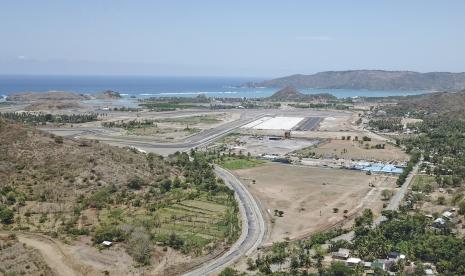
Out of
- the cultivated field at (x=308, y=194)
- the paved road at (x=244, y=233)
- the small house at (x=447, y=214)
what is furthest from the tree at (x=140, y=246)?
the small house at (x=447, y=214)

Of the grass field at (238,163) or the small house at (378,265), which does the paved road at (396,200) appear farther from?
the grass field at (238,163)

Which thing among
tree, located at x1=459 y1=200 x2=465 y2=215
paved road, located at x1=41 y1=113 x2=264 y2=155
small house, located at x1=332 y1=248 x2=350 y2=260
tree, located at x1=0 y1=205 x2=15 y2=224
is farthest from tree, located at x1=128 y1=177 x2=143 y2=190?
tree, located at x1=459 y1=200 x2=465 y2=215

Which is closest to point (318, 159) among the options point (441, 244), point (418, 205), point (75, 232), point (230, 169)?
point (230, 169)

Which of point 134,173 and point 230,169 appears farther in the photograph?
Answer: point 230,169

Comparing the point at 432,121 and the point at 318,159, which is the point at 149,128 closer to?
the point at 318,159

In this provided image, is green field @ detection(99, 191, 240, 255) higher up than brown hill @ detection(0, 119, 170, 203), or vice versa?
brown hill @ detection(0, 119, 170, 203)

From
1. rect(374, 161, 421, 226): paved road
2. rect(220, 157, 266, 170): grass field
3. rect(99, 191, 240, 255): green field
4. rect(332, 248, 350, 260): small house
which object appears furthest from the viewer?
rect(220, 157, 266, 170): grass field

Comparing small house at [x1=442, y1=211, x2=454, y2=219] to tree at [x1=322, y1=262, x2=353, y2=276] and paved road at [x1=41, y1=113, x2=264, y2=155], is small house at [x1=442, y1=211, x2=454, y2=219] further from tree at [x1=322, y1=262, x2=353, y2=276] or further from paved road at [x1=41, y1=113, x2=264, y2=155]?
paved road at [x1=41, y1=113, x2=264, y2=155]
